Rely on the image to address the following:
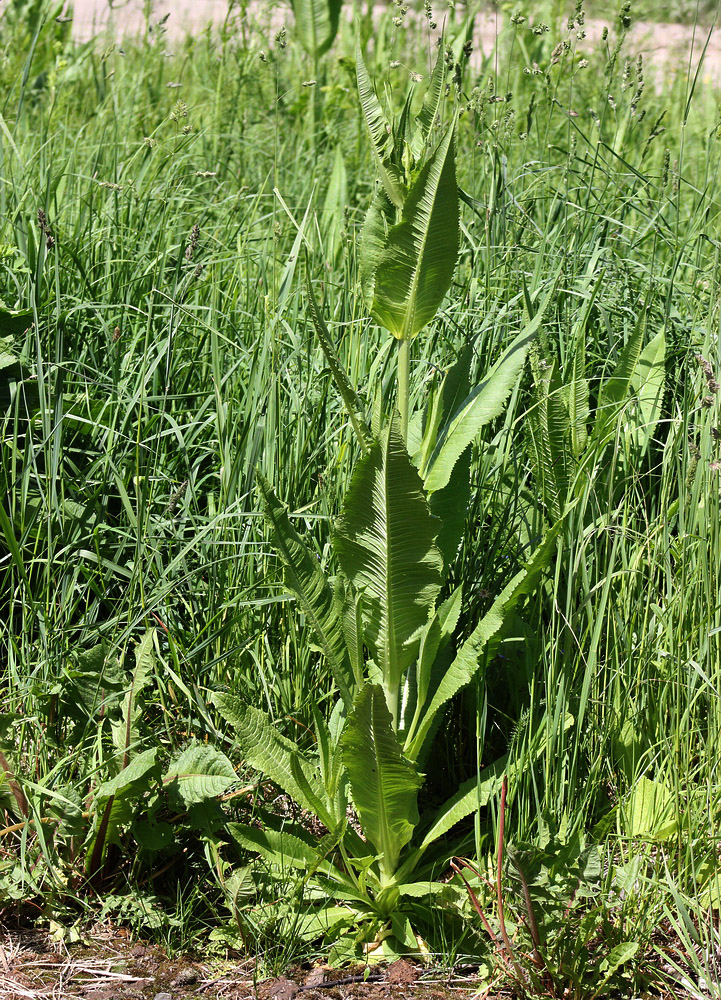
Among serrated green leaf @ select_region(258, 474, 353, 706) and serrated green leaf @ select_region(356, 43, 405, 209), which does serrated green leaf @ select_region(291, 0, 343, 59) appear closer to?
serrated green leaf @ select_region(356, 43, 405, 209)

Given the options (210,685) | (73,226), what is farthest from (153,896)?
(73,226)

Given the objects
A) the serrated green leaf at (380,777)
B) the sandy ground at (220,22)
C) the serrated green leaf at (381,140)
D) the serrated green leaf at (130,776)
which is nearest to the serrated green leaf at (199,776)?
the serrated green leaf at (130,776)

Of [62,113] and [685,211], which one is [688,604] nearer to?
[685,211]

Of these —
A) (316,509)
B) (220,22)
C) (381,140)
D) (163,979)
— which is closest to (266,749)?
(163,979)

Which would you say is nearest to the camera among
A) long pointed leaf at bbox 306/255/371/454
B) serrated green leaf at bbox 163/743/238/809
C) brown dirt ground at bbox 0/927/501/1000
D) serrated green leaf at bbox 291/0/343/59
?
long pointed leaf at bbox 306/255/371/454

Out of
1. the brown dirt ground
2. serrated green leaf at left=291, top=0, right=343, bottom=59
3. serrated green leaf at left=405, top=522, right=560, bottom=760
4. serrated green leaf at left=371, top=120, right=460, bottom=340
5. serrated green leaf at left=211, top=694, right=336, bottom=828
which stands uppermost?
serrated green leaf at left=291, top=0, right=343, bottom=59

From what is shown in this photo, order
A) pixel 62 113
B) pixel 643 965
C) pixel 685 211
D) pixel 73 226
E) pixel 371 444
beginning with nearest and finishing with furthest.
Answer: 1. pixel 371 444
2. pixel 643 965
3. pixel 73 226
4. pixel 685 211
5. pixel 62 113

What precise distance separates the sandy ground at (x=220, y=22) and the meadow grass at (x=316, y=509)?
2738 millimetres

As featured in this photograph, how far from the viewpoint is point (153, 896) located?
1.61 m

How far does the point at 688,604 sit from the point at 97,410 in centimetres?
138

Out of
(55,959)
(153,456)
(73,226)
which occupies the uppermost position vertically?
(73,226)

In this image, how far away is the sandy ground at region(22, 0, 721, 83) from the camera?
17.4 ft

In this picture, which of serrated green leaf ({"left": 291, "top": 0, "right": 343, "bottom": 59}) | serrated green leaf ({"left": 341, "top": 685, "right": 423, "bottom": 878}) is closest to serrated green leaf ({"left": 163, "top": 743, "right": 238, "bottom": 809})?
serrated green leaf ({"left": 341, "top": 685, "right": 423, "bottom": 878})

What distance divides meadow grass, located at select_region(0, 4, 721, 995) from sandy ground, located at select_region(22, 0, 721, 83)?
274 centimetres
